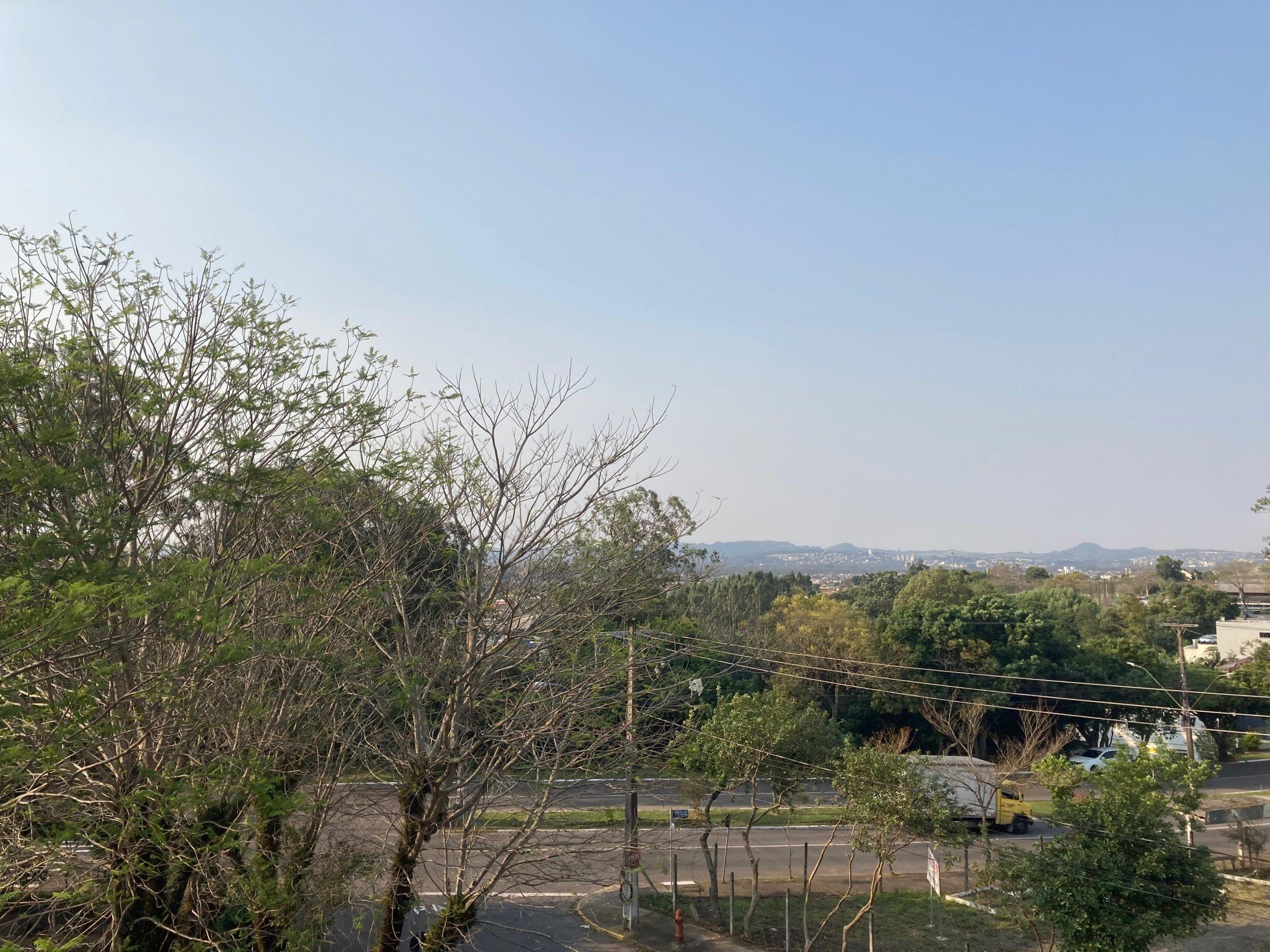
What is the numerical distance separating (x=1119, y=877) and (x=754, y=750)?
17.1 feet

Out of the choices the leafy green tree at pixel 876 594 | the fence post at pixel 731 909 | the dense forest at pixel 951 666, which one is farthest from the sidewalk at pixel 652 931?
the leafy green tree at pixel 876 594

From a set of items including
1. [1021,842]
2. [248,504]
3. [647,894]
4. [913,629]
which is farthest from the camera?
[913,629]

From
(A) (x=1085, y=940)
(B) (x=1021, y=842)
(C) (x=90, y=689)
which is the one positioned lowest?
(B) (x=1021, y=842)

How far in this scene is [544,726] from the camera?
7879mm

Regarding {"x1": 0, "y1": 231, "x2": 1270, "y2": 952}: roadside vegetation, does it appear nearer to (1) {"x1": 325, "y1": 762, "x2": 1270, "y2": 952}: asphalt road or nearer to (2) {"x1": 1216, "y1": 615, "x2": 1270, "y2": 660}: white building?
(1) {"x1": 325, "y1": 762, "x2": 1270, "y2": 952}: asphalt road

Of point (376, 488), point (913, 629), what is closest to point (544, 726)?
point (376, 488)

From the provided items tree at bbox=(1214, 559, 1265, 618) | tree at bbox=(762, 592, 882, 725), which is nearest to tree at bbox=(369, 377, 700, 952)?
tree at bbox=(762, 592, 882, 725)

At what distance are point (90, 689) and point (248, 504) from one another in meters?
2.32

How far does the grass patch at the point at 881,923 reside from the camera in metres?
13.6

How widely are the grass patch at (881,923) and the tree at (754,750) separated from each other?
1.22 feet

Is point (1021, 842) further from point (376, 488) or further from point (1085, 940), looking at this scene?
point (376, 488)

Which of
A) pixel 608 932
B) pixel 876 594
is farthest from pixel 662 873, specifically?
pixel 876 594

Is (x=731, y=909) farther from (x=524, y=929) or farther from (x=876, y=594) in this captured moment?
(x=876, y=594)

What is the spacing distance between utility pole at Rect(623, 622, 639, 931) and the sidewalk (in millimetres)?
270
